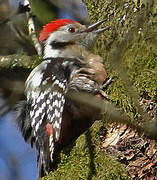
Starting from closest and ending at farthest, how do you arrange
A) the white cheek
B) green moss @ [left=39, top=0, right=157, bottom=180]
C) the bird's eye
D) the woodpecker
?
green moss @ [left=39, top=0, right=157, bottom=180]
the woodpecker
the white cheek
the bird's eye

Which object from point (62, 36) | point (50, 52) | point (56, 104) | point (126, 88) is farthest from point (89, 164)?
point (62, 36)

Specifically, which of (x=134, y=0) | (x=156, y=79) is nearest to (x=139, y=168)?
(x=156, y=79)

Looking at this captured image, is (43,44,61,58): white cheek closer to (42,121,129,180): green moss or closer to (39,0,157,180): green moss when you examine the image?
(39,0,157,180): green moss

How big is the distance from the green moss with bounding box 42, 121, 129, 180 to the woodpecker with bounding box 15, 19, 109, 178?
0.62 ft

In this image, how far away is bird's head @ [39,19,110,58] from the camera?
12.9 ft

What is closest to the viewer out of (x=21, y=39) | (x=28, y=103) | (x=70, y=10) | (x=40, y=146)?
(x=40, y=146)

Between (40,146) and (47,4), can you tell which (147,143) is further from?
(47,4)

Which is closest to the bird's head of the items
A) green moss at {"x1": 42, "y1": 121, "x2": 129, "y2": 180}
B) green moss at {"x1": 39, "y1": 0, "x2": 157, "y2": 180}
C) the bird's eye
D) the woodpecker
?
the bird's eye

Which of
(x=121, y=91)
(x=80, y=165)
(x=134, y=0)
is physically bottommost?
(x=80, y=165)

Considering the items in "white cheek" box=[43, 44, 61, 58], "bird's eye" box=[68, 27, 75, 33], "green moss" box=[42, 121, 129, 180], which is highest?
"green moss" box=[42, 121, 129, 180]

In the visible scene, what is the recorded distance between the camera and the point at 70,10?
4500 millimetres

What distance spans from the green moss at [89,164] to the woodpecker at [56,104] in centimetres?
19

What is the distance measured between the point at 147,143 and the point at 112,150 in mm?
227

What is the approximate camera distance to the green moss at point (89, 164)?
2205 millimetres
